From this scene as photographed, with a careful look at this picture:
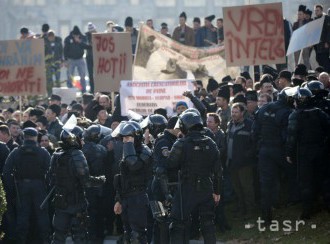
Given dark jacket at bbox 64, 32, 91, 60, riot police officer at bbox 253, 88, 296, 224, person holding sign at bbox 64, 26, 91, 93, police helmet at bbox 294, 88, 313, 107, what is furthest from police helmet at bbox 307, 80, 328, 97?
dark jacket at bbox 64, 32, 91, 60

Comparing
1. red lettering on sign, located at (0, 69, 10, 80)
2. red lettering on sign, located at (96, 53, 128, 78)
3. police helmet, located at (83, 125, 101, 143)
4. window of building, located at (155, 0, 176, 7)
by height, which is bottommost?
police helmet, located at (83, 125, 101, 143)

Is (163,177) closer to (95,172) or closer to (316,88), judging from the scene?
(95,172)

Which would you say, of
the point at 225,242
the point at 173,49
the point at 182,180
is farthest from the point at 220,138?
the point at 173,49

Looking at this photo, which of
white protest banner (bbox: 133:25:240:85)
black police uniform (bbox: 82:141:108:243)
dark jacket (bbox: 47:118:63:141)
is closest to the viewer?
black police uniform (bbox: 82:141:108:243)

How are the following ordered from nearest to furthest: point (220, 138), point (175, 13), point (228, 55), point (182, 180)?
point (182, 180) < point (220, 138) < point (228, 55) < point (175, 13)

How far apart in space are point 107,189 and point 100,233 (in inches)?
29.3

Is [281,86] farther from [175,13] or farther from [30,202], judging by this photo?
[175,13]

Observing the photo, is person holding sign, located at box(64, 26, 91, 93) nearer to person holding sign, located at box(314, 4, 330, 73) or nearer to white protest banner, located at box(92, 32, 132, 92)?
white protest banner, located at box(92, 32, 132, 92)

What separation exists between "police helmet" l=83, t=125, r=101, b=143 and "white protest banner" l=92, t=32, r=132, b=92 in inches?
209

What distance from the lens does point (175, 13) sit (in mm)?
89812

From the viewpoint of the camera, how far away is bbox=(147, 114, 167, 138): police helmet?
1708cm

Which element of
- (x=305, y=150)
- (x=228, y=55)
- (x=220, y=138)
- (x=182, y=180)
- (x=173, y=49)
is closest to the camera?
(x=182, y=180)

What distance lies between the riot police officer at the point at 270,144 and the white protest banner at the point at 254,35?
161 inches

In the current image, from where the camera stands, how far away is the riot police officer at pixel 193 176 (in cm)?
1535
